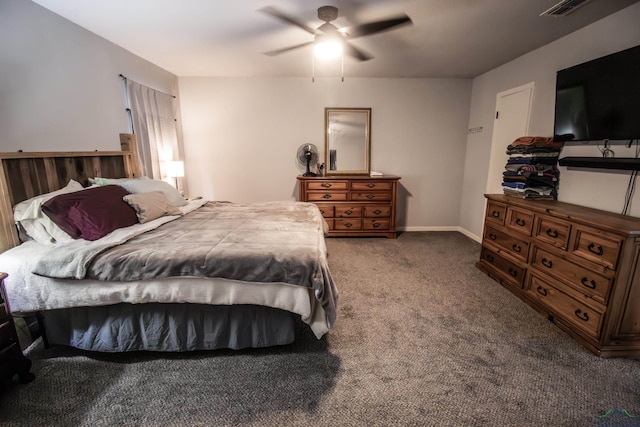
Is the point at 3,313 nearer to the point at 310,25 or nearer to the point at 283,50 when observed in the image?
the point at 310,25

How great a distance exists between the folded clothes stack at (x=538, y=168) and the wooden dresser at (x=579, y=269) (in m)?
0.18

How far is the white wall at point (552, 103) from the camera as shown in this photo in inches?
85.4

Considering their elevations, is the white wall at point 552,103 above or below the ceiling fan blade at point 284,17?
below

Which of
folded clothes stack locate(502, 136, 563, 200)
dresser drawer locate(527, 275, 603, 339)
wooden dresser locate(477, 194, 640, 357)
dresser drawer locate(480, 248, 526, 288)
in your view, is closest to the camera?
wooden dresser locate(477, 194, 640, 357)

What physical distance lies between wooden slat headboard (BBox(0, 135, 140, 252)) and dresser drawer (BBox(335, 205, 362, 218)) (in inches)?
106

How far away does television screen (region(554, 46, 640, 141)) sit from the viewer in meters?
1.96

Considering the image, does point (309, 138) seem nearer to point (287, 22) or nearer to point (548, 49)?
point (287, 22)

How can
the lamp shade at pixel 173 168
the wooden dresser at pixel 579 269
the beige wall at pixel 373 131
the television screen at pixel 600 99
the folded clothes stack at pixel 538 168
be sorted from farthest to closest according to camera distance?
the beige wall at pixel 373 131 → the lamp shade at pixel 173 168 → the folded clothes stack at pixel 538 168 → the television screen at pixel 600 99 → the wooden dresser at pixel 579 269

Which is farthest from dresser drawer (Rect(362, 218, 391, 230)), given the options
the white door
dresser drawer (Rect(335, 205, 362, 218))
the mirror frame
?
the white door

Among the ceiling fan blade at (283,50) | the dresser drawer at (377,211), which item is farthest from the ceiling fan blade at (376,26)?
the dresser drawer at (377,211)

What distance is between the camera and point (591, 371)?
1665mm

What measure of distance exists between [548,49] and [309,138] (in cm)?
294

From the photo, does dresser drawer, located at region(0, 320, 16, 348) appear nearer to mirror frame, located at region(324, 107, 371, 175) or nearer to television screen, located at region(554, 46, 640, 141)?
mirror frame, located at region(324, 107, 371, 175)

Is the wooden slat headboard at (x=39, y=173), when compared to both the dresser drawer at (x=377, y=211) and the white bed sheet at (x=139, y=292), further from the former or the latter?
the dresser drawer at (x=377, y=211)
